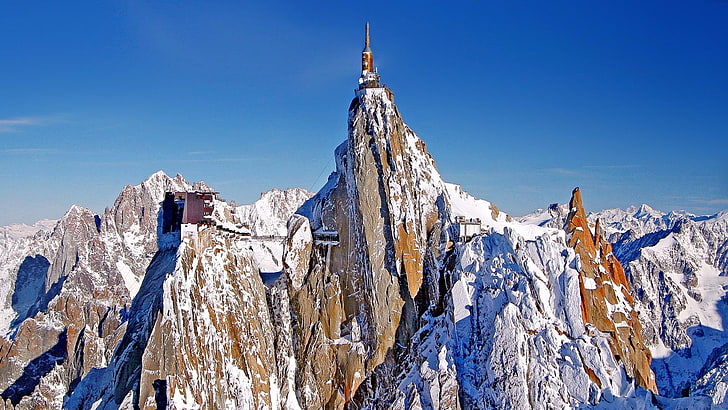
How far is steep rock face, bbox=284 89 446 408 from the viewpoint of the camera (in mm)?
72250

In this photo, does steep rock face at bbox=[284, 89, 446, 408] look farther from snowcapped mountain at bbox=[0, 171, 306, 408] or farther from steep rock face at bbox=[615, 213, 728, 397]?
steep rock face at bbox=[615, 213, 728, 397]

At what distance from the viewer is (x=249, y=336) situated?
68000 mm

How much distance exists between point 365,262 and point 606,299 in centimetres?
2854

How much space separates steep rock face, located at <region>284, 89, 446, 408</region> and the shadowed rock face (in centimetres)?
1713

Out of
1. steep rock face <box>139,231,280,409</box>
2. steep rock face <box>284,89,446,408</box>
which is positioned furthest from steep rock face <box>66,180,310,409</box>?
steep rock face <box>284,89,446,408</box>

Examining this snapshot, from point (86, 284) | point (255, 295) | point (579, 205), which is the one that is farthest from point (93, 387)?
point (86, 284)

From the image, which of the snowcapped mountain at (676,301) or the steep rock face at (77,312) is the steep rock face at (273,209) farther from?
the snowcapped mountain at (676,301)

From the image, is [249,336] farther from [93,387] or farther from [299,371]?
[93,387]

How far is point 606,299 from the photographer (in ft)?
236

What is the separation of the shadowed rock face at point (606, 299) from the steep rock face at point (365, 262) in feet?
56.2

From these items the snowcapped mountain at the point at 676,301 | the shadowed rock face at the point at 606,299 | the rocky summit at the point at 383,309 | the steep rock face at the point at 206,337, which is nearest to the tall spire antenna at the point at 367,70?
the rocky summit at the point at 383,309

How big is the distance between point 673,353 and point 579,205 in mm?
101995

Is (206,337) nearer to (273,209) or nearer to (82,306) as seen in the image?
(82,306)

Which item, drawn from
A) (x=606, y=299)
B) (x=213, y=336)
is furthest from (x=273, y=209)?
(x=606, y=299)
